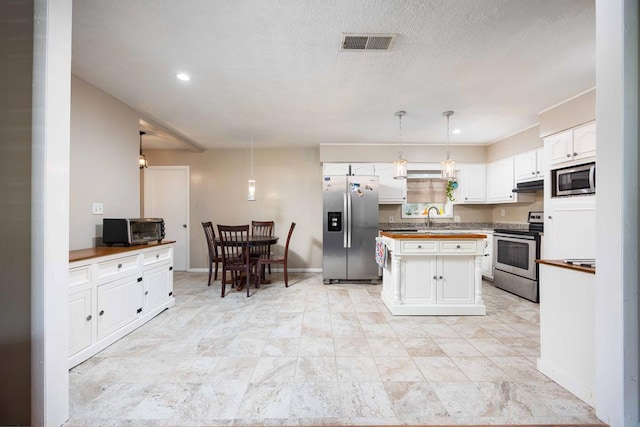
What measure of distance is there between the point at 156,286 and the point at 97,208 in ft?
3.42

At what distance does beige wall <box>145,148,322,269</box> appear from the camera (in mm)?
5402

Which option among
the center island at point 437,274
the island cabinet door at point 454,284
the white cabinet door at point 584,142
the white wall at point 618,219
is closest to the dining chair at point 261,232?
the center island at point 437,274

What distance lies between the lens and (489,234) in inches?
176

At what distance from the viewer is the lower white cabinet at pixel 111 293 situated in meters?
2.03

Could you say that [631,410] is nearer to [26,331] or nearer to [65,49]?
[26,331]

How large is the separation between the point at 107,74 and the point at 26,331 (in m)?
2.31

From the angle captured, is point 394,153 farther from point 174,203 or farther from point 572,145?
point 174,203

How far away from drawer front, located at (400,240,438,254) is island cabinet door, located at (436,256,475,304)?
0.53 ft

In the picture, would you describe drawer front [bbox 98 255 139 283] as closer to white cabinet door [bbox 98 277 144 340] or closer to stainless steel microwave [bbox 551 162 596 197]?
white cabinet door [bbox 98 277 144 340]

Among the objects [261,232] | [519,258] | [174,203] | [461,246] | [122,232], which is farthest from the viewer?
[174,203]

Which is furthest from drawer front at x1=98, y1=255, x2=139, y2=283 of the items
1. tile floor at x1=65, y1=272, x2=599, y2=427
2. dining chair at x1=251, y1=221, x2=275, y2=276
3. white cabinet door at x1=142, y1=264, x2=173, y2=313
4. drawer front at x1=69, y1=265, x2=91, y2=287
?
dining chair at x1=251, y1=221, x2=275, y2=276

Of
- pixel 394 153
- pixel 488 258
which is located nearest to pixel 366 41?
pixel 394 153

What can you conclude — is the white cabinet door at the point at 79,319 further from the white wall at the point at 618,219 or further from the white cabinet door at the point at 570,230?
the white cabinet door at the point at 570,230

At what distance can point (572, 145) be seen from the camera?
3.02m
